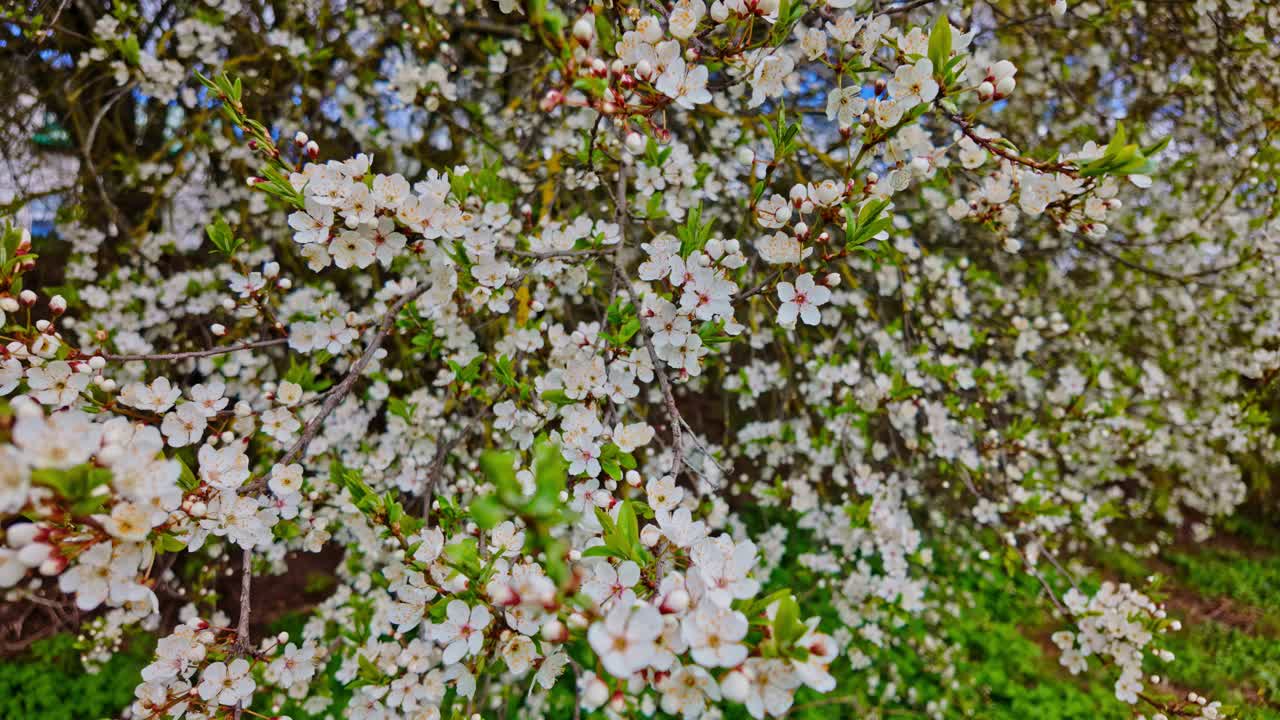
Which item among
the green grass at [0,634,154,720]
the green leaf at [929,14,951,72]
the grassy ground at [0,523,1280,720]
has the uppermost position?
the green leaf at [929,14,951,72]

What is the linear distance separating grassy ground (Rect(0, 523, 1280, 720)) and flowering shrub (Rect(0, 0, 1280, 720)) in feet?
1.25

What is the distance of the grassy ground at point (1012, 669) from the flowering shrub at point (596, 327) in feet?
1.25

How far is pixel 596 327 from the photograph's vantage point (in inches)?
85.0

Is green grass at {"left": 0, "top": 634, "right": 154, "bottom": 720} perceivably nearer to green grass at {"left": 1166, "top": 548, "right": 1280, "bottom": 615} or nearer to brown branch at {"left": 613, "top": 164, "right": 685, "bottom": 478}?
brown branch at {"left": 613, "top": 164, "right": 685, "bottom": 478}

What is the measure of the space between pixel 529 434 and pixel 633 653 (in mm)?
1049

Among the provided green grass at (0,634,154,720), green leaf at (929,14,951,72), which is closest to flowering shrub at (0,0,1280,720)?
green leaf at (929,14,951,72)

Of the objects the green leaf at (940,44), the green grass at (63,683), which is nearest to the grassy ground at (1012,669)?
the green grass at (63,683)

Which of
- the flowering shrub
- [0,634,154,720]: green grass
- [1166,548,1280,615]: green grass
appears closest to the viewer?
the flowering shrub

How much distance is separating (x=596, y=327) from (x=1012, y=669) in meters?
4.69

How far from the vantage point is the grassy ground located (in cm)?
402

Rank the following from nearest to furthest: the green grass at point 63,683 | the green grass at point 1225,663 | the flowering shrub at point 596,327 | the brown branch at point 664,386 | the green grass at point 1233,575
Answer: the flowering shrub at point 596,327 < the brown branch at point 664,386 < the green grass at point 63,683 < the green grass at point 1225,663 < the green grass at point 1233,575

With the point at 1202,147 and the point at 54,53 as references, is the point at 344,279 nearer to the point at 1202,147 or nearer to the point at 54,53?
the point at 54,53

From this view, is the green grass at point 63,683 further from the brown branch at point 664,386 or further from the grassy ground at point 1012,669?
the brown branch at point 664,386

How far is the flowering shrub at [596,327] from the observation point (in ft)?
3.76
